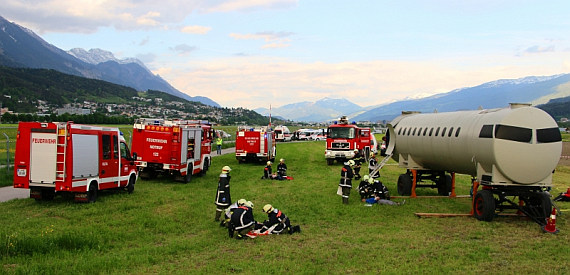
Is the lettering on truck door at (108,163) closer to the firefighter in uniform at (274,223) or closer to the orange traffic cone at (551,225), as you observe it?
the firefighter in uniform at (274,223)

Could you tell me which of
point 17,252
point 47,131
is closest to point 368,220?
point 17,252

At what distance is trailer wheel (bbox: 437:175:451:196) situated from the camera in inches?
797

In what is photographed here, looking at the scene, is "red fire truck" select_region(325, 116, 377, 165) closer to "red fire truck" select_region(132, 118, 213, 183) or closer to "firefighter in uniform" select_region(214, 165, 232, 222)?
"red fire truck" select_region(132, 118, 213, 183)

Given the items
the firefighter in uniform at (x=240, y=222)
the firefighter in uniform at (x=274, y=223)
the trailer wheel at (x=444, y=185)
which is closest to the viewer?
the firefighter in uniform at (x=240, y=222)

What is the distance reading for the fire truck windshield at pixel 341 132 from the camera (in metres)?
36.1

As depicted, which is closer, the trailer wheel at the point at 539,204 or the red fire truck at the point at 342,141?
the trailer wheel at the point at 539,204

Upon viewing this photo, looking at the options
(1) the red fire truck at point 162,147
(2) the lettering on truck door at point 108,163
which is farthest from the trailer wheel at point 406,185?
(2) the lettering on truck door at point 108,163

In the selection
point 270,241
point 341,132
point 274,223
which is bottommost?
point 270,241

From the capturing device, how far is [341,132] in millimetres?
36188

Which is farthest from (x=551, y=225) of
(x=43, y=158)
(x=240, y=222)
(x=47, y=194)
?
(x=47, y=194)

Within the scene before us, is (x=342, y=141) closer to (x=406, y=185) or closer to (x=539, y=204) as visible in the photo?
(x=406, y=185)

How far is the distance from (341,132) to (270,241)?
2502 cm

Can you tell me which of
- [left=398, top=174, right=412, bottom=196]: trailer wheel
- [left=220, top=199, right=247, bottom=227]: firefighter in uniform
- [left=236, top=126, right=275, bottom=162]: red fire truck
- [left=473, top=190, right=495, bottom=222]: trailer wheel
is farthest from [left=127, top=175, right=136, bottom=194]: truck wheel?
[left=236, top=126, right=275, bottom=162]: red fire truck

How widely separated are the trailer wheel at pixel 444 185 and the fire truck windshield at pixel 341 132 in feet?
51.6
